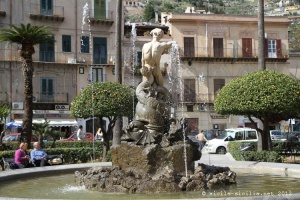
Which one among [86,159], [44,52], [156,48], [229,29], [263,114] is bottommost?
[86,159]

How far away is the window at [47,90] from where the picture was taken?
38219 mm

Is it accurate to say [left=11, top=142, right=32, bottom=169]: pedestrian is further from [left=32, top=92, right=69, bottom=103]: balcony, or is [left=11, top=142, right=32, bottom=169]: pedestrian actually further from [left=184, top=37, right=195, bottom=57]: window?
[left=184, top=37, right=195, bottom=57]: window

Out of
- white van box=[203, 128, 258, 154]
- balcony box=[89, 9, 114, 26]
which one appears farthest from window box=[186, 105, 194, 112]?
white van box=[203, 128, 258, 154]

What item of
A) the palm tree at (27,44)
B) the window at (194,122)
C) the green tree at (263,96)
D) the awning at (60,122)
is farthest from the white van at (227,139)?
the window at (194,122)

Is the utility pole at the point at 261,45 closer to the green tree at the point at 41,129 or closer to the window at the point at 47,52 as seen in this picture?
the green tree at the point at 41,129

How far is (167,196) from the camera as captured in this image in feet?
28.7

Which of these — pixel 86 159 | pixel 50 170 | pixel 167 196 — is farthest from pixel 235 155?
pixel 167 196

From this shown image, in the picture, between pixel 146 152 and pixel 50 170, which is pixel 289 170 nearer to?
pixel 146 152

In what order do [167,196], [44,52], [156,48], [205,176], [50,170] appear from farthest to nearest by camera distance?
[44,52]
[50,170]
[156,48]
[205,176]
[167,196]

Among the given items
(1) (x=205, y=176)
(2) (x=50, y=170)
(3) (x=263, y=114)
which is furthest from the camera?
(3) (x=263, y=114)

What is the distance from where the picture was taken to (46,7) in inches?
1531

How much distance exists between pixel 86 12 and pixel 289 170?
31.1m

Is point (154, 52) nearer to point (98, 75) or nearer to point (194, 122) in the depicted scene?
point (98, 75)

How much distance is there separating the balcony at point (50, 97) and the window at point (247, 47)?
1703 cm
